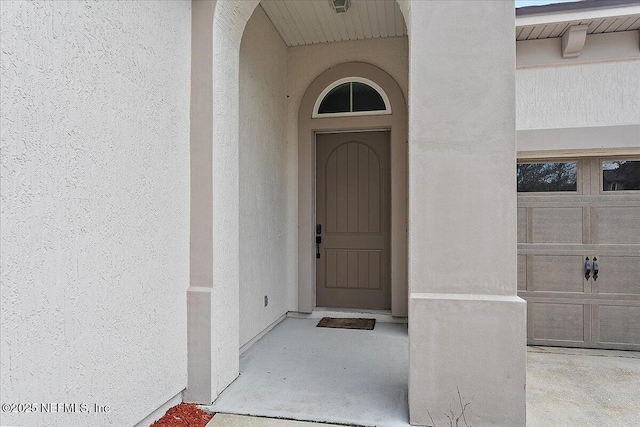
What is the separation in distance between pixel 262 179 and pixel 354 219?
62.2 inches

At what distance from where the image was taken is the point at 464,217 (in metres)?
2.46

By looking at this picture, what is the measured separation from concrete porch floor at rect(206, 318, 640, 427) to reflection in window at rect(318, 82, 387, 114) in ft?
9.81

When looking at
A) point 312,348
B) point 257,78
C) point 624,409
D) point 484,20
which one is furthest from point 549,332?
point 257,78

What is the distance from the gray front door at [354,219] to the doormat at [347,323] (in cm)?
38

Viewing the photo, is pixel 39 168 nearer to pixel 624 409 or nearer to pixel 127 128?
pixel 127 128

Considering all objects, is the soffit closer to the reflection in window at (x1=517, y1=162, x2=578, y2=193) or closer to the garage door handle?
the reflection in window at (x1=517, y1=162, x2=578, y2=193)

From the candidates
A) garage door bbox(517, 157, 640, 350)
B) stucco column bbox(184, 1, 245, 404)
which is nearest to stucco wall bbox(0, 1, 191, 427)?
stucco column bbox(184, 1, 245, 404)

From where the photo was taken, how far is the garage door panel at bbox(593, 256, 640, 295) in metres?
3.96

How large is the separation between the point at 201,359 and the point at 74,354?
105 centimetres

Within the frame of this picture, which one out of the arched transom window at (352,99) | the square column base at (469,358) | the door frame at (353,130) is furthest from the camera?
the arched transom window at (352,99)

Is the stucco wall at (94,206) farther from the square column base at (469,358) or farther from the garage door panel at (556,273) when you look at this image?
the garage door panel at (556,273)

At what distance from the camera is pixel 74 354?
5.78 ft

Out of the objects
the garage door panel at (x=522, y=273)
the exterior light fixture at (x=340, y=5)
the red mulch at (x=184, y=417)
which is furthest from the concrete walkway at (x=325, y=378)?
the exterior light fixture at (x=340, y=5)

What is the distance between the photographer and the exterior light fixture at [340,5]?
4.11 meters
